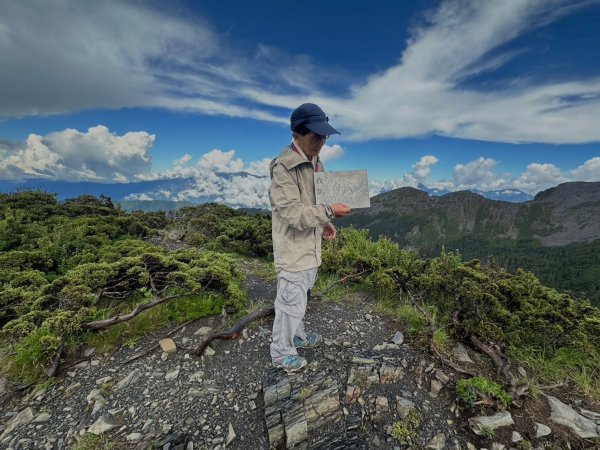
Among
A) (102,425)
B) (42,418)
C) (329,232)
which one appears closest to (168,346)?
(102,425)

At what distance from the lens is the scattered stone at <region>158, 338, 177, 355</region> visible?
5278 mm

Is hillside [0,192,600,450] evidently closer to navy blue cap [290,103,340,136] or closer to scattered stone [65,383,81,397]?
scattered stone [65,383,81,397]

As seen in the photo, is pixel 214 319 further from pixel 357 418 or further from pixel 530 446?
pixel 530 446

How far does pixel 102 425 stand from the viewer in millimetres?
4047

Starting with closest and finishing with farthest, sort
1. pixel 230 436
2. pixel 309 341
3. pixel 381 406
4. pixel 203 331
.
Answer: pixel 230 436 → pixel 381 406 → pixel 309 341 → pixel 203 331

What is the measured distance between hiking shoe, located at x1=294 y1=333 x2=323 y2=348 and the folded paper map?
100 inches

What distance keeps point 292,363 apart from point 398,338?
2.07m

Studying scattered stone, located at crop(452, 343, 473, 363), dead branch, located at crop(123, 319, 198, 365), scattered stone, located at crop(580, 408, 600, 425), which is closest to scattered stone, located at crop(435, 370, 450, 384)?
scattered stone, located at crop(452, 343, 473, 363)

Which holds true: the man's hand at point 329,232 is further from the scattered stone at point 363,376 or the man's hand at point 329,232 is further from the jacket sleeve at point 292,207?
the scattered stone at point 363,376

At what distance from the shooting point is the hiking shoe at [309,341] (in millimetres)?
5352

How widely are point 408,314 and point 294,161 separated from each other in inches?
158

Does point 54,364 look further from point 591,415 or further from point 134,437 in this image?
point 591,415

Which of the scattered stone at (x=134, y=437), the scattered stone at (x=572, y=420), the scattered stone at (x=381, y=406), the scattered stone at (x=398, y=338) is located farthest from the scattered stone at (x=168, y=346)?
the scattered stone at (x=572, y=420)

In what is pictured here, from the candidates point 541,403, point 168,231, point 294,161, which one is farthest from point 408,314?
point 168,231
